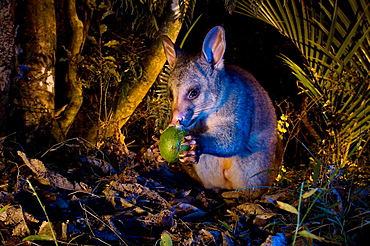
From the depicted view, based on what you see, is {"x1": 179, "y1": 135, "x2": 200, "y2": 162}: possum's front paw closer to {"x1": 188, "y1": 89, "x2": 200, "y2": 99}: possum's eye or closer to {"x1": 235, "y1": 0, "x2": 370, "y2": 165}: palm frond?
{"x1": 188, "y1": 89, "x2": 200, "y2": 99}: possum's eye

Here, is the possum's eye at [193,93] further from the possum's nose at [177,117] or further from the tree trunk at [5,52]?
the tree trunk at [5,52]

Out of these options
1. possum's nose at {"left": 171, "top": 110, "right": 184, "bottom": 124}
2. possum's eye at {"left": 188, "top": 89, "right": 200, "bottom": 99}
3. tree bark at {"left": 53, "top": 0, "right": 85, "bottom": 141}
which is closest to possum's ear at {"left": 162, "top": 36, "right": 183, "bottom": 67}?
possum's eye at {"left": 188, "top": 89, "right": 200, "bottom": 99}

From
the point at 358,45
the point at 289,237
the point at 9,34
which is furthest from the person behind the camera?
the point at 358,45

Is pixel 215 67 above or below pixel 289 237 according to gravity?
above

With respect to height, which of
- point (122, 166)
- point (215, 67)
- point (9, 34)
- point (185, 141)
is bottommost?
point (122, 166)

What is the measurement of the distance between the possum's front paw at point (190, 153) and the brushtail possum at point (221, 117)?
0.09m

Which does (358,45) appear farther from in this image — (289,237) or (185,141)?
(289,237)

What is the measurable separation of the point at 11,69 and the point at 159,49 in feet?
5.54

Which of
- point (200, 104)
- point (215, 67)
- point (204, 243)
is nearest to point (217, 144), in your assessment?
point (200, 104)

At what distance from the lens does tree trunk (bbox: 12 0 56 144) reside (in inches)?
150

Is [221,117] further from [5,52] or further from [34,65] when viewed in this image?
[5,52]

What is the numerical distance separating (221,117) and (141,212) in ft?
4.39

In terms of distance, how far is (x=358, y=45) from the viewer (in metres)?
4.37

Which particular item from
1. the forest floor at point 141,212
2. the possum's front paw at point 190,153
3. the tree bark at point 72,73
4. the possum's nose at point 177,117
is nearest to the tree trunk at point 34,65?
the tree bark at point 72,73
